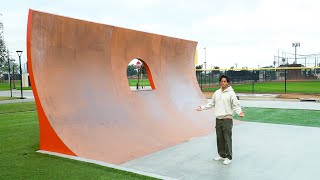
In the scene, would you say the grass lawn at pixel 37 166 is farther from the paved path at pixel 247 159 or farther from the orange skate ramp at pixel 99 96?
the paved path at pixel 247 159

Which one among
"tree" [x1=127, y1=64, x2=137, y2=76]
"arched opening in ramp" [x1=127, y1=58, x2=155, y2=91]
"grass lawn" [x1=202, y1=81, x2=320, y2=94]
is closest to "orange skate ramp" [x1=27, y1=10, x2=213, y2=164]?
"arched opening in ramp" [x1=127, y1=58, x2=155, y2=91]

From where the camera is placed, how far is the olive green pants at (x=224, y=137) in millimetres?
5707

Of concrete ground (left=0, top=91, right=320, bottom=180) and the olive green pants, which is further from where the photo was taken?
the olive green pants

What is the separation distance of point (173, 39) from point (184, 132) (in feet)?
10.9

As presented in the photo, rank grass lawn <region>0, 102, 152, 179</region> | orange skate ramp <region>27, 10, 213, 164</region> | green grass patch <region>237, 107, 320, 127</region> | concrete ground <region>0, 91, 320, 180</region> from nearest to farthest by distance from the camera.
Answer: grass lawn <region>0, 102, 152, 179</region> < concrete ground <region>0, 91, 320, 180</region> < orange skate ramp <region>27, 10, 213, 164</region> < green grass patch <region>237, 107, 320, 127</region>

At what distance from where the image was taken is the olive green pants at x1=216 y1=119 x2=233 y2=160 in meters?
5.71

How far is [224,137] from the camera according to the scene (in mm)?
5777

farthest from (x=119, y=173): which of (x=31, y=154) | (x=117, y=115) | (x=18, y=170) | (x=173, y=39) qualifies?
(x=173, y=39)

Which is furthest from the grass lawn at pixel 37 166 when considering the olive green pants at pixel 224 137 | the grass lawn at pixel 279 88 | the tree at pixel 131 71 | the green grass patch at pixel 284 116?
the tree at pixel 131 71

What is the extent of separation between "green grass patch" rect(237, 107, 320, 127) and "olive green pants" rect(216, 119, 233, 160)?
213 inches

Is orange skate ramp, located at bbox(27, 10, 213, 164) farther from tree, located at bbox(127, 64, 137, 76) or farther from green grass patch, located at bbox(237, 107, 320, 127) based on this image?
tree, located at bbox(127, 64, 137, 76)

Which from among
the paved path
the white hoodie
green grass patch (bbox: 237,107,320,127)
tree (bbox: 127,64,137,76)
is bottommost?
the paved path

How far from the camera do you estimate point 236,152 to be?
6.54 meters

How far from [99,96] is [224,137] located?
9.31ft
